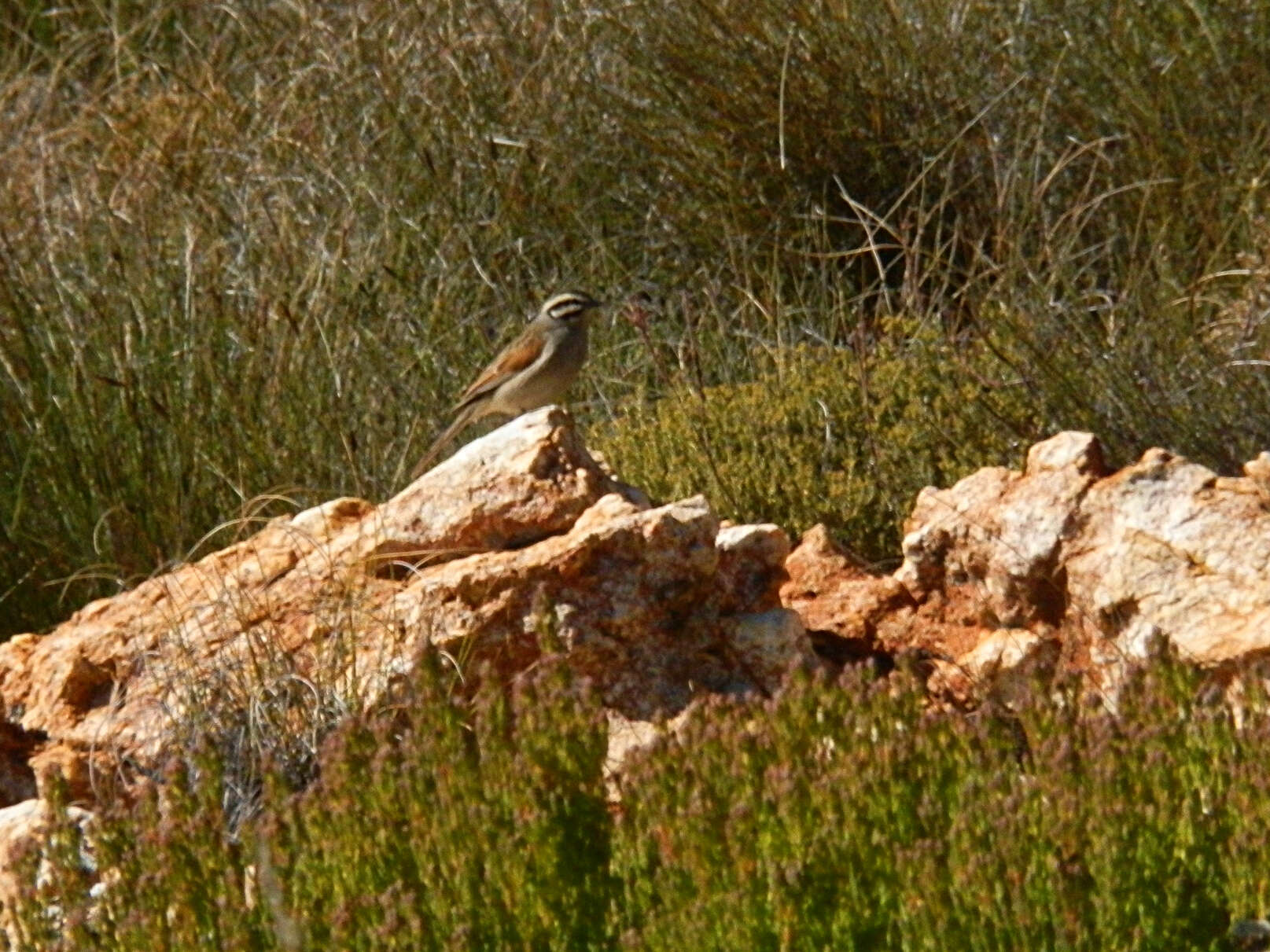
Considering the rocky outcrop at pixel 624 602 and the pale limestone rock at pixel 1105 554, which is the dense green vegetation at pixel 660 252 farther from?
the pale limestone rock at pixel 1105 554

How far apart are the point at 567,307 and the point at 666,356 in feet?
2.42

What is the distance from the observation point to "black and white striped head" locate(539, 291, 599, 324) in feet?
25.6

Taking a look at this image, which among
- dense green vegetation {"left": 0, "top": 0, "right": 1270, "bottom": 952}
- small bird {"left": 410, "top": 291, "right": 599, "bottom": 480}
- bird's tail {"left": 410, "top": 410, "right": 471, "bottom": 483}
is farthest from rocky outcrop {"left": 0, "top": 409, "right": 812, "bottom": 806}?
small bird {"left": 410, "top": 291, "right": 599, "bottom": 480}

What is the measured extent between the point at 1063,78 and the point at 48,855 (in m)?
6.87

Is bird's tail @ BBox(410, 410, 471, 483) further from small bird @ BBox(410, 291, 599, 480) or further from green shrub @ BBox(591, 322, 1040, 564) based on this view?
green shrub @ BBox(591, 322, 1040, 564)

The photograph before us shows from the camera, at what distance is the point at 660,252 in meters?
9.38

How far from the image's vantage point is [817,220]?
9.12 m

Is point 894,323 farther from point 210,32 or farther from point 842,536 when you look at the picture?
point 210,32

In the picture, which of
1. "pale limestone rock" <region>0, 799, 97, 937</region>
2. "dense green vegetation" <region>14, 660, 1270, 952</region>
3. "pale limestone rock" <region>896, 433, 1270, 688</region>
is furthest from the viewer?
"pale limestone rock" <region>896, 433, 1270, 688</region>

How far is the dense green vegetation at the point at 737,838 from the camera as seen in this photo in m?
3.19

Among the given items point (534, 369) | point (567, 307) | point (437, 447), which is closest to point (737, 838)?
point (437, 447)

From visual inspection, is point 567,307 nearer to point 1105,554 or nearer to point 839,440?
point 839,440

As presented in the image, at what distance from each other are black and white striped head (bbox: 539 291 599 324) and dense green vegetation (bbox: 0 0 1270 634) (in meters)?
0.34

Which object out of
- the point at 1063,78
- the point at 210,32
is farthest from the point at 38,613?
the point at 210,32
